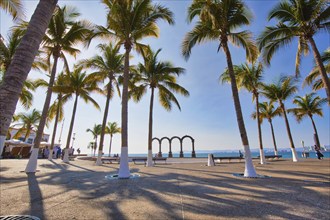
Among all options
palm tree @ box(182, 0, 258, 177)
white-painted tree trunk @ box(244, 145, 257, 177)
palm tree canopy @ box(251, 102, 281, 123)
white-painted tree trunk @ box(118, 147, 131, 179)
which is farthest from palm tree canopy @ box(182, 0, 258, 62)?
palm tree canopy @ box(251, 102, 281, 123)

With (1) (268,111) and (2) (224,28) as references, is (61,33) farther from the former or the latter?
(1) (268,111)

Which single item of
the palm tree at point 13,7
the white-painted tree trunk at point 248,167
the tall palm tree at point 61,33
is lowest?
the white-painted tree trunk at point 248,167

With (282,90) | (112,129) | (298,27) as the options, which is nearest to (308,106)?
(282,90)

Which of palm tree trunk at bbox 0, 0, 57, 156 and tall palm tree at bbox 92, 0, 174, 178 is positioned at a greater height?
tall palm tree at bbox 92, 0, 174, 178

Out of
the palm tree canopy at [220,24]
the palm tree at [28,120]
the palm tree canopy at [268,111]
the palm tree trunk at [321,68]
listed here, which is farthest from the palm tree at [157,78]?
the palm tree at [28,120]

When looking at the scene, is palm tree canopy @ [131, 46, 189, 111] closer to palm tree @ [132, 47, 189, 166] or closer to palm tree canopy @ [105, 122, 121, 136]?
palm tree @ [132, 47, 189, 166]

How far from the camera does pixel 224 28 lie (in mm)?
10578

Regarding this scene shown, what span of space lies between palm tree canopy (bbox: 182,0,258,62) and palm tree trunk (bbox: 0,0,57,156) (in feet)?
29.4

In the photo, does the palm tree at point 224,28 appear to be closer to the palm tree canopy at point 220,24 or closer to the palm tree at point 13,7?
the palm tree canopy at point 220,24

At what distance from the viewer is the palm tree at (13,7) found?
845 centimetres

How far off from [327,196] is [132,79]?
51.3ft

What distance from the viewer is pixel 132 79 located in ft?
56.1

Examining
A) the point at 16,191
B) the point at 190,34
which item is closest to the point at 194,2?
the point at 190,34

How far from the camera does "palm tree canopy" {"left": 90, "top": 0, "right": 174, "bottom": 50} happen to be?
32.8ft
